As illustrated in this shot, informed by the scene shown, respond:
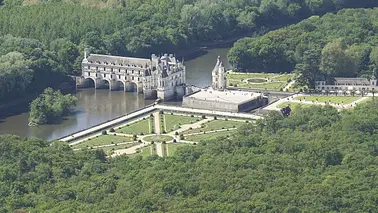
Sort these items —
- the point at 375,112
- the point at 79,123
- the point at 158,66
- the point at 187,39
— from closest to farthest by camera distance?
the point at 375,112 → the point at 79,123 → the point at 158,66 → the point at 187,39

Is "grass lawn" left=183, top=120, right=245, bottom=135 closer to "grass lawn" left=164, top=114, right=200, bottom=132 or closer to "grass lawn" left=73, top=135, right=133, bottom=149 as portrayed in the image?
"grass lawn" left=164, top=114, right=200, bottom=132

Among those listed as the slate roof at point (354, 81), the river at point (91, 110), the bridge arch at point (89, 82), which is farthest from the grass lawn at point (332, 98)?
the bridge arch at point (89, 82)

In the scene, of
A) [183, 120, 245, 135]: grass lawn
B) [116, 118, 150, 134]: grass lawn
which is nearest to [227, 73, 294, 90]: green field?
[183, 120, 245, 135]: grass lawn

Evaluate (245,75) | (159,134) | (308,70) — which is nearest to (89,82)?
(245,75)

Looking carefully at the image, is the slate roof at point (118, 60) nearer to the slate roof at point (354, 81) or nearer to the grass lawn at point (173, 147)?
the slate roof at point (354, 81)

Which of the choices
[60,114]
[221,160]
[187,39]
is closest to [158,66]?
[60,114]

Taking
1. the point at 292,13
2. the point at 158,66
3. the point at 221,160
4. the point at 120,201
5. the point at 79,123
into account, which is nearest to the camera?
the point at 120,201

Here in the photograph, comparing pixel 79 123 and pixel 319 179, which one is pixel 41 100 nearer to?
pixel 79 123

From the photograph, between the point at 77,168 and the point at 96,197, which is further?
the point at 77,168
